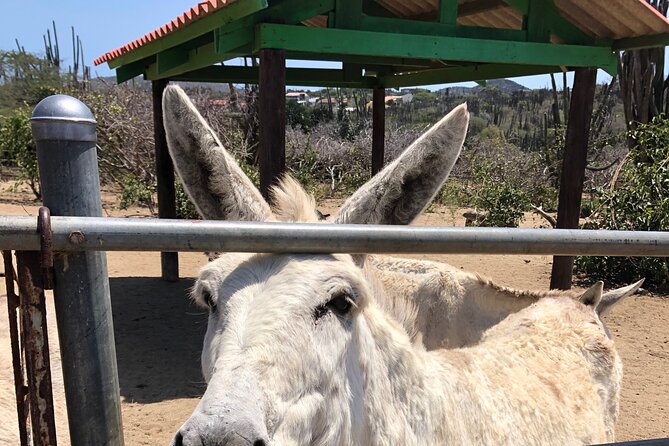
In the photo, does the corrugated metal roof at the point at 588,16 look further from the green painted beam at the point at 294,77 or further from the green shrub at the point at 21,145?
the green shrub at the point at 21,145

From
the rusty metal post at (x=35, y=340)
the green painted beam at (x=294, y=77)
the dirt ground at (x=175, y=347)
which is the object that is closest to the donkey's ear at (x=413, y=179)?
the rusty metal post at (x=35, y=340)

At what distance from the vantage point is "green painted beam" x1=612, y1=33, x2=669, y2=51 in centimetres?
523

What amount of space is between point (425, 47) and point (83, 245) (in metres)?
4.34

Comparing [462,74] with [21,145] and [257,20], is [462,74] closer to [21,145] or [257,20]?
[257,20]

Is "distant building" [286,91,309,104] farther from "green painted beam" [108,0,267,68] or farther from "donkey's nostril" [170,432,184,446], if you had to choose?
"donkey's nostril" [170,432,184,446]

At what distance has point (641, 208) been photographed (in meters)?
8.03

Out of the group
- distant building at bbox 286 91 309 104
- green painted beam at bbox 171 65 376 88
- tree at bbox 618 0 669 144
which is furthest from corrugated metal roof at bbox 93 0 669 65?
distant building at bbox 286 91 309 104

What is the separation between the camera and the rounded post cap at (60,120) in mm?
1216

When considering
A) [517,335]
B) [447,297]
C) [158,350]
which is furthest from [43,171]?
[158,350]

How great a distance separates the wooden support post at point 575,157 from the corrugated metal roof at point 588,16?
1.53ft

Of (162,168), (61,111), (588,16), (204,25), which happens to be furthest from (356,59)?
(61,111)

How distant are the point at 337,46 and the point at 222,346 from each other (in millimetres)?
3848

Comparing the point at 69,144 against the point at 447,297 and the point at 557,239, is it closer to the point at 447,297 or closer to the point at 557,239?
the point at 557,239

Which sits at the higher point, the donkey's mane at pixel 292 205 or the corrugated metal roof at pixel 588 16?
the corrugated metal roof at pixel 588 16
